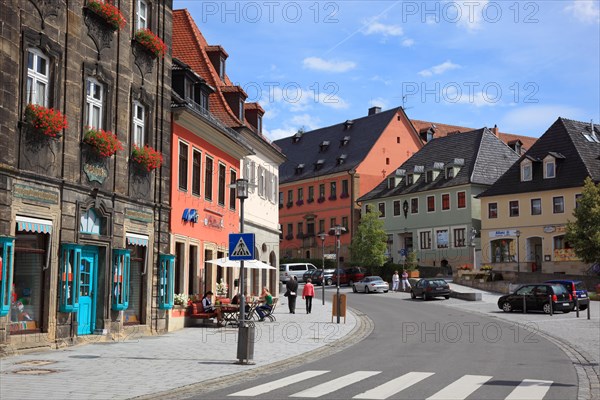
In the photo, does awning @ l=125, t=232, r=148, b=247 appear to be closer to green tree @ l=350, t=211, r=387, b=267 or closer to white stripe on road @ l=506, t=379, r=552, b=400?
white stripe on road @ l=506, t=379, r=552, b=400

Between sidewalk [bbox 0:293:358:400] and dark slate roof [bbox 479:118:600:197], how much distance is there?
125ft

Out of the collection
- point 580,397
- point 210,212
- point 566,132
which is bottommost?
point 580,397

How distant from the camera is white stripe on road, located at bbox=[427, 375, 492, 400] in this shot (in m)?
12.4

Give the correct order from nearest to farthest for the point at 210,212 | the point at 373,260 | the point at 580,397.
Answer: the point at 580,397, the point at 210,212, the point at 373,260

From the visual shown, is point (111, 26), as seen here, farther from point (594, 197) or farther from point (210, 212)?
point (594, 197)

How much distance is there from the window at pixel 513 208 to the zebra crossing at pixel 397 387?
167 feet

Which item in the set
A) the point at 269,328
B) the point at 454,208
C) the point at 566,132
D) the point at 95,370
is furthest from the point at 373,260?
the point at 95,370

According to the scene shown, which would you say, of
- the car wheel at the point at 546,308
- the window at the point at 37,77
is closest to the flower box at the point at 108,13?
the window at the point at 37,77

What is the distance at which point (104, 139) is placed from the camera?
69.3 feet

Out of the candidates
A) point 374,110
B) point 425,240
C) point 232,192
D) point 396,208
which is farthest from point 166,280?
point 374,110

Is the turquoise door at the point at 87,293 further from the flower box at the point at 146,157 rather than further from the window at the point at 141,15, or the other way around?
the window at the point at 141,15

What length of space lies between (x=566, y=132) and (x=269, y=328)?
139 feet

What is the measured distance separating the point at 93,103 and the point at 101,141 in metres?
1.40

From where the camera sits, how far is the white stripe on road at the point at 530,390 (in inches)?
487
